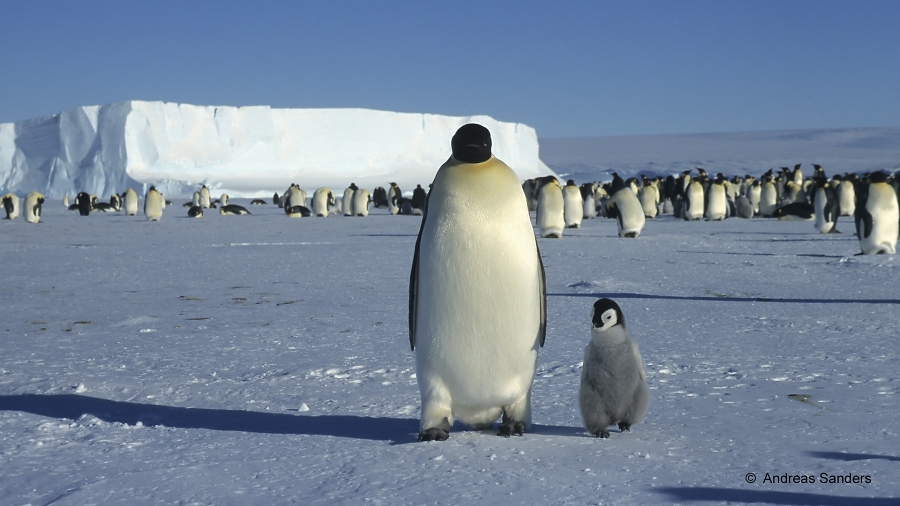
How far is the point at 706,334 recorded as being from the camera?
193 inches

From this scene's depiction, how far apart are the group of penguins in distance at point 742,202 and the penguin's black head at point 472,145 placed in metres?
7.76

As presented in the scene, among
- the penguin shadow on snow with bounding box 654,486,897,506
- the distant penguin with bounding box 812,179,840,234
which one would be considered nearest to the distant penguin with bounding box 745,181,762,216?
the distant penguin with bounding box 812,179,840,234

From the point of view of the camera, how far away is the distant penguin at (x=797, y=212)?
65.4 ft

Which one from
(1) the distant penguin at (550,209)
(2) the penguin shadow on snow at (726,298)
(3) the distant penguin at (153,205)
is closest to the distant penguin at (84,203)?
(3) the distant penguin at (153,205)

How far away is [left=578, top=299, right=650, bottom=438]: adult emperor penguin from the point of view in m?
2.77

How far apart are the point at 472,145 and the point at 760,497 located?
1.30m

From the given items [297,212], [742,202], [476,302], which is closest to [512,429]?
[476,302]

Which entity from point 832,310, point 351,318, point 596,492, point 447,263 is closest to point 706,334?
point 832,310

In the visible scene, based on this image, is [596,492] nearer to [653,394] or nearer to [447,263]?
[447,263]

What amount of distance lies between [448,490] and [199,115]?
4816cm

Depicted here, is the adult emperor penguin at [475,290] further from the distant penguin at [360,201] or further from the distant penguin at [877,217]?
the distant penguin at [360,201]

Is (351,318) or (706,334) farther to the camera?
(351,318)

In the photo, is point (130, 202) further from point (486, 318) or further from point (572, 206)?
point (486, 318)

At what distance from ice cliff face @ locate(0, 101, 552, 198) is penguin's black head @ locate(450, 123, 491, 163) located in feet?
141
